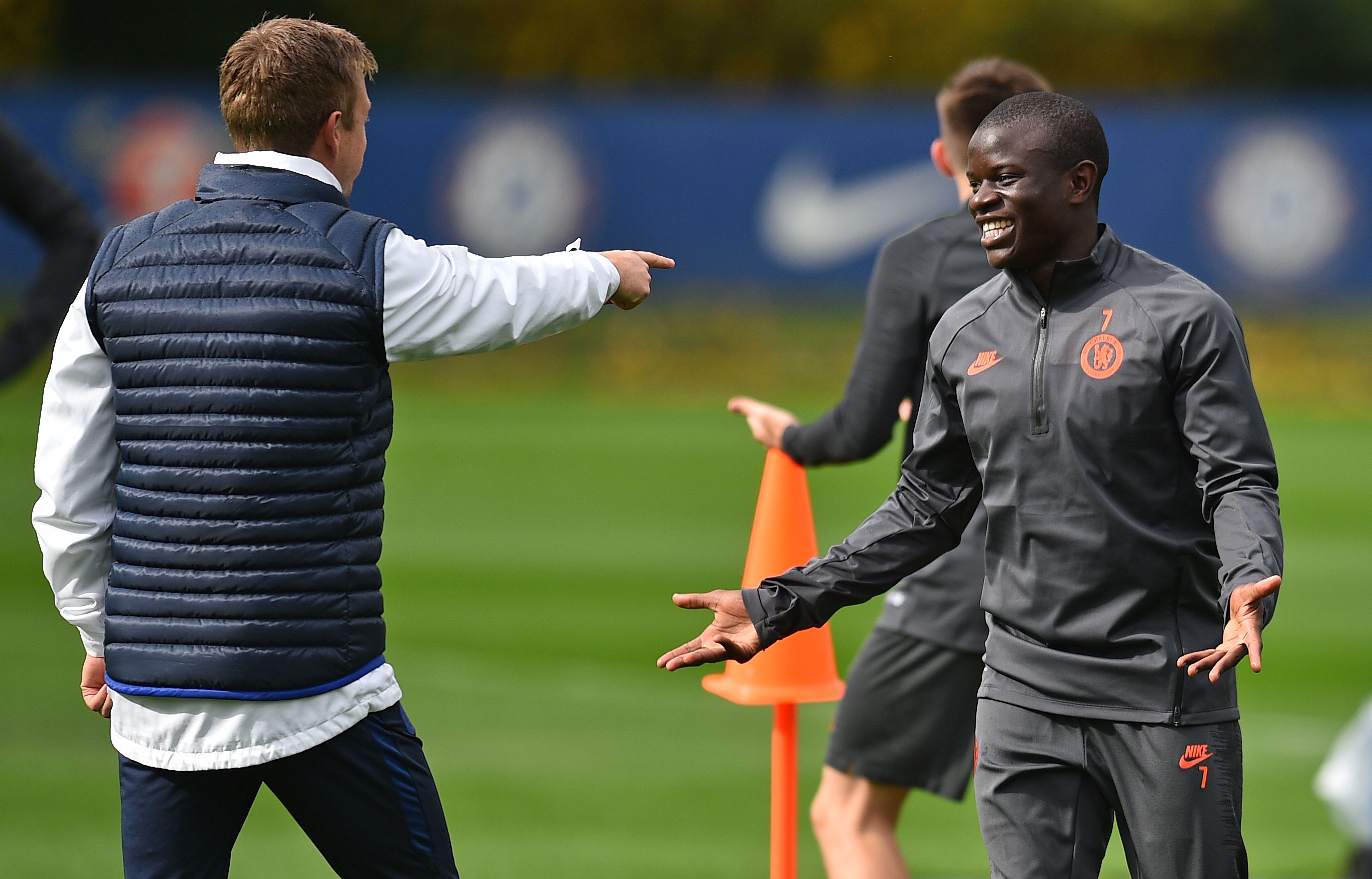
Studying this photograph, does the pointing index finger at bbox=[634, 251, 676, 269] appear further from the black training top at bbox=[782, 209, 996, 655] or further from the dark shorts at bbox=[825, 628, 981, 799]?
the dark shorts at bbox=[825, 628, 981, 799]

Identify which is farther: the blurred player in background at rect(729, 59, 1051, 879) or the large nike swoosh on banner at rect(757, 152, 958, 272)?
the large nike swoosh on banner at rect(757, 152, 958, 272)

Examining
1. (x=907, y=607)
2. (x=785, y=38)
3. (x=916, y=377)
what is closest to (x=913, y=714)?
(x=907, y=607)

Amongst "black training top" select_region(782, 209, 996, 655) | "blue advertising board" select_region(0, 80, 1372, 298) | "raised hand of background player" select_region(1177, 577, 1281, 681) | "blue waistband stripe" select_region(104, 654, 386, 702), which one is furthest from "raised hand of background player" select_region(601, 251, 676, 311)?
"blue advertising board" select_region(0, 80, 1372, 298)

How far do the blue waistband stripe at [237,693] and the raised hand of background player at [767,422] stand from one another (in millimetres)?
1808

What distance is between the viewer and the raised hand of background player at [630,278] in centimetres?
357

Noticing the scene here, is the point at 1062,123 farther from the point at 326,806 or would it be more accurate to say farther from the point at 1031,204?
the point at 326,806

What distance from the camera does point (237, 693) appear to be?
3.25 meters

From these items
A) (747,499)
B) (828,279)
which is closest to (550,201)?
(828,279)

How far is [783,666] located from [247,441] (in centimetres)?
187

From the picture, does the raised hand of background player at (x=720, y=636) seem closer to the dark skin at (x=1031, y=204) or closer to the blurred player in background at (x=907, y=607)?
the dark skin at (x=1031, y=204)

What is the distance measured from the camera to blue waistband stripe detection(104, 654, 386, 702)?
3.25 meters

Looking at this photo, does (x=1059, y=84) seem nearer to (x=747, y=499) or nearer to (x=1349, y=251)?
(x=1349, y=251)

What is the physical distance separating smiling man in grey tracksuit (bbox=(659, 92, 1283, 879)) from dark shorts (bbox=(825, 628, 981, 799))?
1029 mm

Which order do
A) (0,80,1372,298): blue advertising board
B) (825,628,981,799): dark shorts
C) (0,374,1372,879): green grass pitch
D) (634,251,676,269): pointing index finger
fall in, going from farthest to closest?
1. (0,80,1372,298): blue advertising board
2. (0,374,1372,879): green grass pitch
3. (825,628,981,799): dark shorts
4. (634,251,676,269): pointing index finger
